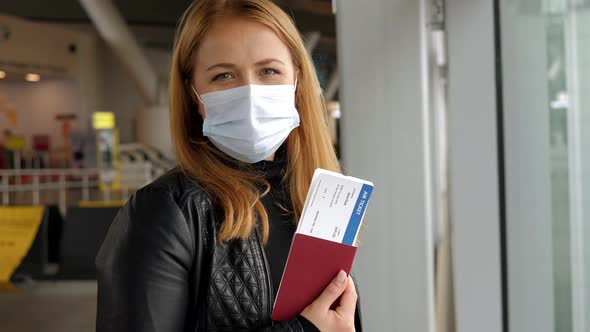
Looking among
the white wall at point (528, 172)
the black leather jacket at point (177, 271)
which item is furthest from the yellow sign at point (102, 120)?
the black leather jacket at point (177, 271)

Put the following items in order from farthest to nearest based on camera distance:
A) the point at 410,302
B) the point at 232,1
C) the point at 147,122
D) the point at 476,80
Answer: the point at 147,122 < the point at 410,302 < the point at 476,80 < the point at 232,1

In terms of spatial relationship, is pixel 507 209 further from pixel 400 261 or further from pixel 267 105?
pixel 267 105

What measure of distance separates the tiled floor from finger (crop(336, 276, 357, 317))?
10.5 feet

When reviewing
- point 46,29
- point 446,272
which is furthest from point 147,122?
point 446,272

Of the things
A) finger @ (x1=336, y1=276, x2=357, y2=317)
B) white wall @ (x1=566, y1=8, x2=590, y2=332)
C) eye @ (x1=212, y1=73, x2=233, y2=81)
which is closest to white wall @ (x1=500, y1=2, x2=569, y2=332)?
white wall @ (x1=566, y1=8, x2=590, y2=332)

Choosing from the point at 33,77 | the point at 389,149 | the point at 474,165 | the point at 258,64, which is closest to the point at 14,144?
the point at 33,77

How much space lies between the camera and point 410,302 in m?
2.43

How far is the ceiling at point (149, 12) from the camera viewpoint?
21.8 metres

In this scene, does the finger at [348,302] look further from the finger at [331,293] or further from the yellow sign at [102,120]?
the yellow sign at [102,120]

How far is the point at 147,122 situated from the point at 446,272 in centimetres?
2165

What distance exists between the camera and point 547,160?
1.88 metres

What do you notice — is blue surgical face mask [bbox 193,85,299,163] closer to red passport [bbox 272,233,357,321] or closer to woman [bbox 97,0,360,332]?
woman [bbox 97,0,360,332]

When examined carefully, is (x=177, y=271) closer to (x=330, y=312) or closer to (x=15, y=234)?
(x=330, y=312)

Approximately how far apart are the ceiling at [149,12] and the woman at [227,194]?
19.3 meters
